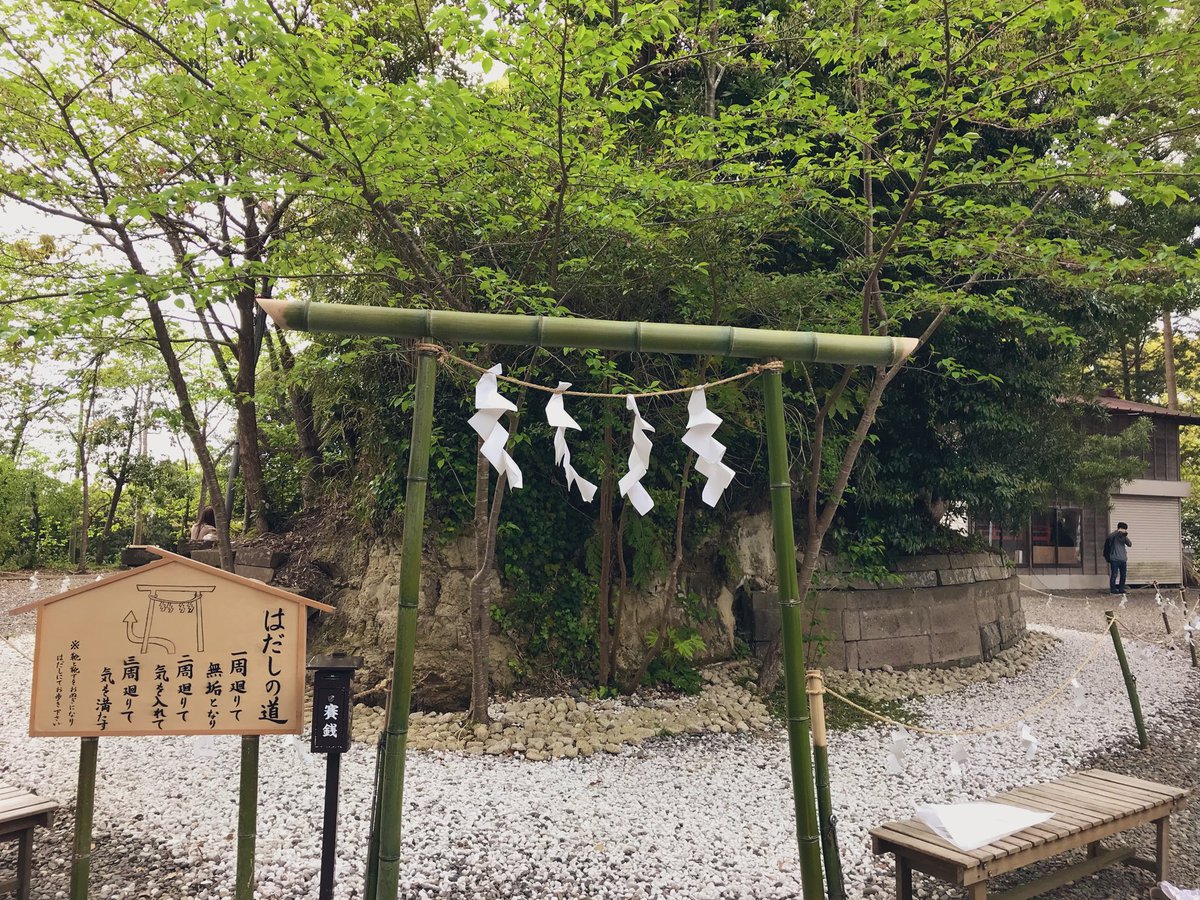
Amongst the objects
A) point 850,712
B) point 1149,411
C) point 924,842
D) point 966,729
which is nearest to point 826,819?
point 924,842

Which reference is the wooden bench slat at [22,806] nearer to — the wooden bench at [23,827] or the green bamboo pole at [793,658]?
the wooden bench at [23,827]

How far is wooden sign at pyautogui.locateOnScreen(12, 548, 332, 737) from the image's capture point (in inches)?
112

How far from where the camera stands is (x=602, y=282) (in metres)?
6.02

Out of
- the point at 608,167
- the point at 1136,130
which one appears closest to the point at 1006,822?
the point at 608,167

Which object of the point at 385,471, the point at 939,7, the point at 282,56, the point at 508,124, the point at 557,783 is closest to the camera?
the point at 282,56

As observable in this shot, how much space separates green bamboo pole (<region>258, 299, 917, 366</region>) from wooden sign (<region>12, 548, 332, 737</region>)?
1104mm

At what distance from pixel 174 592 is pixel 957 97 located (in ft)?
16.3

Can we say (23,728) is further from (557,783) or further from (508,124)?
(508,124)

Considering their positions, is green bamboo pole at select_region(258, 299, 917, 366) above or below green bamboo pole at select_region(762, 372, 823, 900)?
above

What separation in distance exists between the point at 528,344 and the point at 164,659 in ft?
6.38

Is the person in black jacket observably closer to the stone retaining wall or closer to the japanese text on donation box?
the stone retaining wall

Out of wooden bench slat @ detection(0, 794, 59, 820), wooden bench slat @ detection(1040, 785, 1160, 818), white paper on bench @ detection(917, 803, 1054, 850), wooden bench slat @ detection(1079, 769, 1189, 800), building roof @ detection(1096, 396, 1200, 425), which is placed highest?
building roof @ detection(1096, 396, 1200, 425)

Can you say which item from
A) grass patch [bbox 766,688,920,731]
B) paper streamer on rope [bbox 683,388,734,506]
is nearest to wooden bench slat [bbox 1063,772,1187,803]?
grass patch [bbox 766,688,920,731]

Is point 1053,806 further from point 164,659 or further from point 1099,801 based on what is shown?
point 164,659
